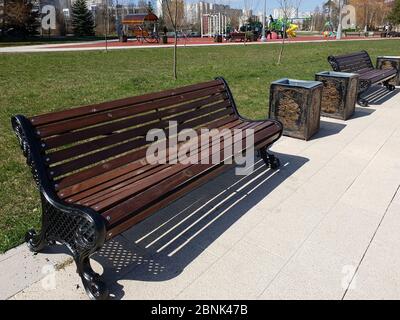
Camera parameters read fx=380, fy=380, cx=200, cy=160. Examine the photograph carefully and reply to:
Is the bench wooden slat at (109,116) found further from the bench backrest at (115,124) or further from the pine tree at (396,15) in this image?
the pine tree at (396,15)

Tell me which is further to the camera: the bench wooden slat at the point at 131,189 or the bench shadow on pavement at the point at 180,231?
the bench shadow on pavement at the point at 180,231

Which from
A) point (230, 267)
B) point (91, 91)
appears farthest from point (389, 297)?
point (91, 91)

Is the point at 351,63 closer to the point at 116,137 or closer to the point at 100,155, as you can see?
the point at 116,137

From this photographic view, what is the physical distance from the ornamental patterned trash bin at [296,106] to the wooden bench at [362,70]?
245cm

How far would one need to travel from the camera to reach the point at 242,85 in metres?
9.21

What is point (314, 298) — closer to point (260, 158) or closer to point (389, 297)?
point (389, 297)

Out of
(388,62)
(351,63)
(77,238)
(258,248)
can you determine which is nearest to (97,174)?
(77,238)

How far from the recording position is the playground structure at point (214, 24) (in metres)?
46.1

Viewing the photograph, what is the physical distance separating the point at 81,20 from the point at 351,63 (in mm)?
46778

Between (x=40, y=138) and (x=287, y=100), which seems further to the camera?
(x=287, y=100)

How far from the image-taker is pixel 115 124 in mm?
2965

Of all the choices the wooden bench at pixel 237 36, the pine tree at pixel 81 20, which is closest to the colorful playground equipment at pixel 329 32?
the wooden bench at pixel 237 36

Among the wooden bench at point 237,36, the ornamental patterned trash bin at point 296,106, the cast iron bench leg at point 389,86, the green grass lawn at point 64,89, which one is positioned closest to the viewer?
the green grass lawn at point 64,89
